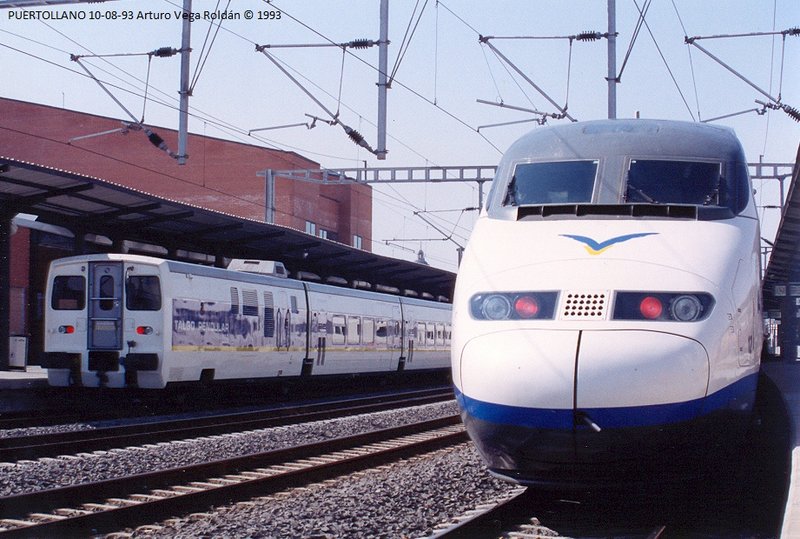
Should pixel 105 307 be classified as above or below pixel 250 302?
below

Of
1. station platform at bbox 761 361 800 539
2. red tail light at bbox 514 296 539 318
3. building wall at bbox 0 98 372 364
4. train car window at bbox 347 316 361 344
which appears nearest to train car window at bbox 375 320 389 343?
train car window at bbox 347 316 361 344

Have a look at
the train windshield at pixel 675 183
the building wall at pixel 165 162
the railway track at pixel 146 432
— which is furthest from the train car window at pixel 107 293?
the building wall at pixel 165 162

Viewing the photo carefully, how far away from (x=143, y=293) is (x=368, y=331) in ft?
31.3

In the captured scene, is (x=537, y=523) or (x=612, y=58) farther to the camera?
(x=612, y=58)

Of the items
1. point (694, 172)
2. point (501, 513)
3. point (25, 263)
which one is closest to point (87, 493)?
point (501, 513)

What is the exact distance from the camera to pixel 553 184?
7.75 metres

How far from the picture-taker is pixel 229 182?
47531mm

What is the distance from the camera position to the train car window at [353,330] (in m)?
24.5

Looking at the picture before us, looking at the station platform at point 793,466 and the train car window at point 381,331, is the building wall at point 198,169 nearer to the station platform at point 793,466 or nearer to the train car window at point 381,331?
the train car window at point 381,331

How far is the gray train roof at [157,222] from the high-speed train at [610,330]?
402 inches

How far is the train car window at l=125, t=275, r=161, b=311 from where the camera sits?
1692cm

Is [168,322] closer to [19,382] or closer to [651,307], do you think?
[19,382]

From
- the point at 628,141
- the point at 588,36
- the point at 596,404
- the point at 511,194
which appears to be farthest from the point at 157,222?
the point at 596,404

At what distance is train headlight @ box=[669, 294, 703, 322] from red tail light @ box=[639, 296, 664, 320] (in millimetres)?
75
